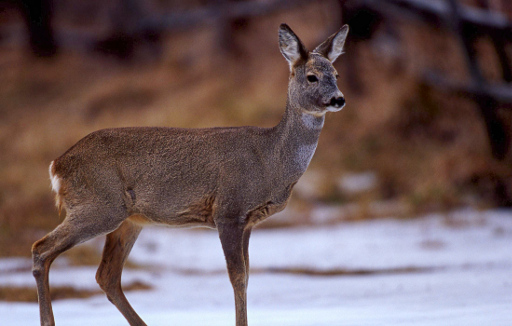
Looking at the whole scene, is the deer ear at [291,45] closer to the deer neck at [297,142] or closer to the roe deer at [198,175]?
the roe deer at [198,175]

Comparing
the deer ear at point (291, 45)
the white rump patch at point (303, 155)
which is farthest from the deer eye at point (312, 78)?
the white rump patch at point (303, 155)

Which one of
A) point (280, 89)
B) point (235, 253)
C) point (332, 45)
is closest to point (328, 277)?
point (235, 253)

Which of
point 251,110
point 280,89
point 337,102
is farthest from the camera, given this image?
point 280,89

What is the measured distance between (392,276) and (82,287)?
3777mm

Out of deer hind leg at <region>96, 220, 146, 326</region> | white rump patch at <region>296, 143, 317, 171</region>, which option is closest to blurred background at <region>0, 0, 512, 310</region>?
deer hind leg at <region>96, 220, 146, 326</region>

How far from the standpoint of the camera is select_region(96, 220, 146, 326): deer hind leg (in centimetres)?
620

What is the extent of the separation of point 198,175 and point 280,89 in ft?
48.9

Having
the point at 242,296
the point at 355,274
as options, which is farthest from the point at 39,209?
the point at 242,296

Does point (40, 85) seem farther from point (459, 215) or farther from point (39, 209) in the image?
point (459, 215)

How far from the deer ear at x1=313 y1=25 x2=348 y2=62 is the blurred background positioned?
610 centimetres

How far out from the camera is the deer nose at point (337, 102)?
5.57 meters

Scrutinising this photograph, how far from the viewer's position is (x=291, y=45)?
5.96 m

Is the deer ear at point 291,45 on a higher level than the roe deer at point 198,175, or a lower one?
higher

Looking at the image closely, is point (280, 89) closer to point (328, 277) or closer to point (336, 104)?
point (328, 277)
